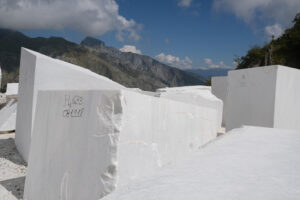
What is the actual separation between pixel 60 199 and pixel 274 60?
18.5 meters

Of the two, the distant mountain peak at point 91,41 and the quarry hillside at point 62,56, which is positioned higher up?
the distant mountain peak at point 91,41

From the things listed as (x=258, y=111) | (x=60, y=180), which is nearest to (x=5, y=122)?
(x=60, y=180)

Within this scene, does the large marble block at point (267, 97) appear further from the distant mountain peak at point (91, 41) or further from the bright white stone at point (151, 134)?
the distant mountain peak at point (91, 41)

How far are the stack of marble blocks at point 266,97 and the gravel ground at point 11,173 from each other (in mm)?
4926

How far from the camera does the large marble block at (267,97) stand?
17.0 feet

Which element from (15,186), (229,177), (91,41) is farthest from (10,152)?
(91,41)

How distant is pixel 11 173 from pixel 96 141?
314 centimetres

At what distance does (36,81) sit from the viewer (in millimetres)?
4914

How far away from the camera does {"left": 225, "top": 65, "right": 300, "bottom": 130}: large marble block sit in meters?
5.18

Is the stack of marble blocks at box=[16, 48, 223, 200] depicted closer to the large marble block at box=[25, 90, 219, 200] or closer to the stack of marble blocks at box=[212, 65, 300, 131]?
the large marble block at box=[25, 90, 219, 200]

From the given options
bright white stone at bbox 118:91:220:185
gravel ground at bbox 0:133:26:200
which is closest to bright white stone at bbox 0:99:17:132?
gravel ground at bbox 0:133:26:200

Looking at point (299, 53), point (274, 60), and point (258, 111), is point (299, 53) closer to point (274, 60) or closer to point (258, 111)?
point (274, 60)

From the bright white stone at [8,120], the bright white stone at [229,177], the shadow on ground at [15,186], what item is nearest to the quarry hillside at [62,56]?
the bright white stone at [8,120]

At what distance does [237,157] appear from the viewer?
1.97 m
